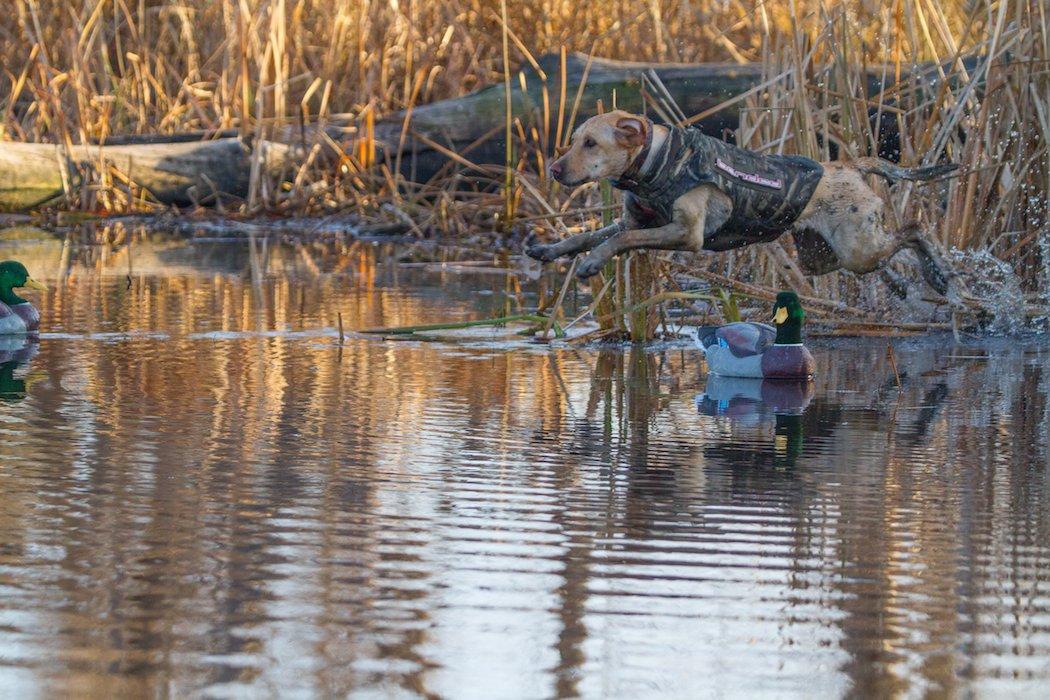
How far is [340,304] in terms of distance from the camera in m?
9.16

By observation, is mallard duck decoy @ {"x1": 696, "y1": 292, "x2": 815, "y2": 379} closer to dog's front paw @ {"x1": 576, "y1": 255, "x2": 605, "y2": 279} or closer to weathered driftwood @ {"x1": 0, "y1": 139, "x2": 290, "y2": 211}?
dog's front paw @ {"x1": 576, "y1": 255, "x2": 605, "y2": 279}

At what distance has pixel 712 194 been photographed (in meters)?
6.72

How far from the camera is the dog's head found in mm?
6359

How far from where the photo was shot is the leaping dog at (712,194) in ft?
21.0

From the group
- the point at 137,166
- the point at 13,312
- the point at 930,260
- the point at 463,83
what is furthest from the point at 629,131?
the point at 463,83

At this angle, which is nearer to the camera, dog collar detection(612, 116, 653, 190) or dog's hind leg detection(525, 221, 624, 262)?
dog collar detection(612, 116, 653, 190)

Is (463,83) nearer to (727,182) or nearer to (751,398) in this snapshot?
(727,182)

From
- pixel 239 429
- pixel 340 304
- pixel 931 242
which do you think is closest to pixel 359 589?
pixel 239 429

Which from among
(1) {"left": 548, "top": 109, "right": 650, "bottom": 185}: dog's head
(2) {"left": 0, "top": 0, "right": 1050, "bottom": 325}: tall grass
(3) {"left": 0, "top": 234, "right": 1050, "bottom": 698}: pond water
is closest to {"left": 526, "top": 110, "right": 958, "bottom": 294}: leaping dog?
(1) {"left": 548, "top": 109, "right": 650, "bottom": 185}: dog's head

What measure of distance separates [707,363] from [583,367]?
0.49 m

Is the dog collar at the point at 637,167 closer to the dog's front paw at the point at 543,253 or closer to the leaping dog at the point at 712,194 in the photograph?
the leaping dog at the point at 712,194

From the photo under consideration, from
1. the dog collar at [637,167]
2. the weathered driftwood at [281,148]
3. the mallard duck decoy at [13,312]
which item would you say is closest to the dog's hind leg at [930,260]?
the dog collar at [637,167]

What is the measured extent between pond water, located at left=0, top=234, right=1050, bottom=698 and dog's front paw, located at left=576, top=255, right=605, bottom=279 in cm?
40

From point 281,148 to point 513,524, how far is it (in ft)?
36.5
